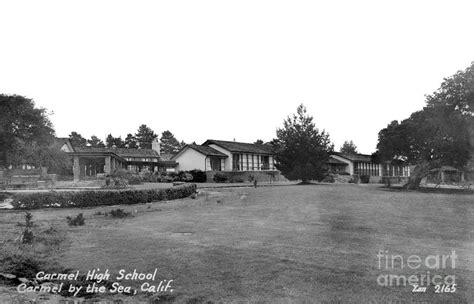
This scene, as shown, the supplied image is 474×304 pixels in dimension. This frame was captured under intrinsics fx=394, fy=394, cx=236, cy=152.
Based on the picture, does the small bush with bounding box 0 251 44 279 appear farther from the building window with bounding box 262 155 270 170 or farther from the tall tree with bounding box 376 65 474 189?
the building window with bounding box 262 155 270 170

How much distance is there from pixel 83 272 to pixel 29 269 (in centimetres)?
168

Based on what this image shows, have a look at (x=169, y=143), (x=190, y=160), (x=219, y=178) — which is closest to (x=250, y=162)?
(x=190, y=160)

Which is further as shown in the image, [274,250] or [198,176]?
[198,176]

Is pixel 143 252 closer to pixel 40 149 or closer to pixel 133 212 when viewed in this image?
pixel 133 212

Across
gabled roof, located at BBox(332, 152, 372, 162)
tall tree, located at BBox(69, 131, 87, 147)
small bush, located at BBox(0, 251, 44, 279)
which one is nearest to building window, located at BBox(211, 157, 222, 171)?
gabled roof, located at BBox(332, 152, 372, 162)

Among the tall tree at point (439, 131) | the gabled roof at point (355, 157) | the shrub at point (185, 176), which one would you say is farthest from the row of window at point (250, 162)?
the tall tree at point (439, 131)

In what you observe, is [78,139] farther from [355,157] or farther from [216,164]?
[355,157]

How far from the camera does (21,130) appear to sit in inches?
1873

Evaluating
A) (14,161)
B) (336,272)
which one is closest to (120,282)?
(336,272)

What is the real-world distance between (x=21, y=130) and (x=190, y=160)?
22.7 metres

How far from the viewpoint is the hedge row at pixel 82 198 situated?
901 inches

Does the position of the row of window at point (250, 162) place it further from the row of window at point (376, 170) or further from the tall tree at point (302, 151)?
the row of window at point (376, 170)

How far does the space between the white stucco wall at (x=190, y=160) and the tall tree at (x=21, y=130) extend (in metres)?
18.4

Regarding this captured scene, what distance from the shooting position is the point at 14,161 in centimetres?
4572
